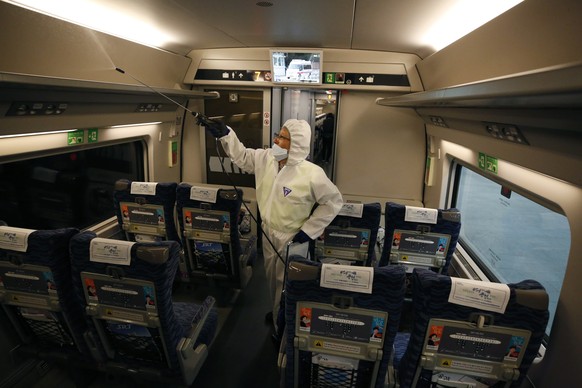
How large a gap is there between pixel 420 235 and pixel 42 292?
2.71 meters

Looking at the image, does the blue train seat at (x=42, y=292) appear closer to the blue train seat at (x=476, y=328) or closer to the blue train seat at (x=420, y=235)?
the blue train seat at (x=476, y=328)

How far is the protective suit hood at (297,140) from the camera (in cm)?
287

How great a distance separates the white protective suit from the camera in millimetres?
2758

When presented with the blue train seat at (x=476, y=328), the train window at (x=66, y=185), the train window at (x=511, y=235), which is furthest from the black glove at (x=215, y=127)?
the train window at (x=511, y=235)

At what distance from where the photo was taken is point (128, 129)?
375 cm

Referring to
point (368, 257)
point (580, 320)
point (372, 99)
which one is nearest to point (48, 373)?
point (368, 257)

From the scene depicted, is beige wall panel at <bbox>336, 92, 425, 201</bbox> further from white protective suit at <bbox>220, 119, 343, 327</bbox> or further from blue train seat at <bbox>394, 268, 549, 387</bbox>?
blue train seat at <bbox>394, 268, 549, 387</bbox>

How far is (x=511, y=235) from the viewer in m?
3.27

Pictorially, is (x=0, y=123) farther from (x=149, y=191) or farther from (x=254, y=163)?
(x=254, y=163)

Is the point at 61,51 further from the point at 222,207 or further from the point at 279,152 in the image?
the point at 279,152

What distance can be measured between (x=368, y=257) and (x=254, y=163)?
60.8 inches

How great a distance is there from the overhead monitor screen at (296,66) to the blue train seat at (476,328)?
3.34m

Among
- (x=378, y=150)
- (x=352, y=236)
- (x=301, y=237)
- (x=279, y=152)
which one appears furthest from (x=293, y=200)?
(x=378, y=150)

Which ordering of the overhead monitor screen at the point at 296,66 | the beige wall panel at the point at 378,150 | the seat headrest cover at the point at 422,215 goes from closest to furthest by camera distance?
the seat headrest cover at the point at 422,215 < the overhead monitor screen at the point at 296,66 < the beige wall panel at the point at 378,150
